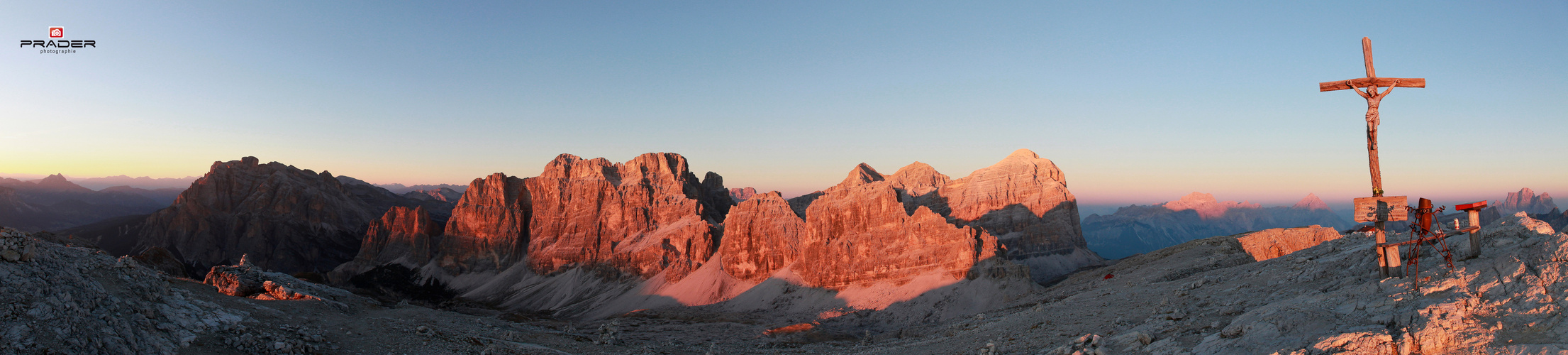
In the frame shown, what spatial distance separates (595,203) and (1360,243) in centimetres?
17159

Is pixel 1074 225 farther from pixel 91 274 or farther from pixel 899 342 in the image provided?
pixel 91 274

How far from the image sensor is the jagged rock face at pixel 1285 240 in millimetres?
90375

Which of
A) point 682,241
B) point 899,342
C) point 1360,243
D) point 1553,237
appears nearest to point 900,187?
point 682,241

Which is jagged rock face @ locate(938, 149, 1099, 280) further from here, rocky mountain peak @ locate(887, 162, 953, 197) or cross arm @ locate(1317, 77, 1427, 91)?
cross arm @ locate(1317, 77, 1427, 91)

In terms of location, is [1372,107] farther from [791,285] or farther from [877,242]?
[791,285]

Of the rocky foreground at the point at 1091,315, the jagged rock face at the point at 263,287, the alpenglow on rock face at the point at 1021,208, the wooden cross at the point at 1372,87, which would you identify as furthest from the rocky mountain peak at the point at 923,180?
the wooden cross at the point at 1372,87

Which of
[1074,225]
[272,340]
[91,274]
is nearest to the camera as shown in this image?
[91,274]

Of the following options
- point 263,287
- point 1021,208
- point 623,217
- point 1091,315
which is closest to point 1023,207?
point 1021,208

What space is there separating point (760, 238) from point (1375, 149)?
11960 centimetres

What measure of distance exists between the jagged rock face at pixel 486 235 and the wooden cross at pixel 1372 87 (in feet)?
638

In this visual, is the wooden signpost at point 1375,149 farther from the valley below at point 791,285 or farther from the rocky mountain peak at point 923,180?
the rocky mountain peak at point 923,180

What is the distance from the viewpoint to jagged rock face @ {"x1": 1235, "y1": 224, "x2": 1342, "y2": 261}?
297 feet

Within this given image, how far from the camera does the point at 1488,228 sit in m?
24.4

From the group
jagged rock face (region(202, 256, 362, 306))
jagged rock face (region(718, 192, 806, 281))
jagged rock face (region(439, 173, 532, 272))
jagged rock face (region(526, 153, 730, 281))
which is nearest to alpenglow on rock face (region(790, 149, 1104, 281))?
jagged rock face (region(718, 192, 806, 281))
